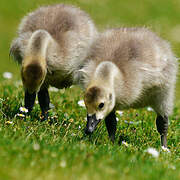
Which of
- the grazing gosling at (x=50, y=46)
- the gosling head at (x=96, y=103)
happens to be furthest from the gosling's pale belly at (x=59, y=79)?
the gosling head at (x=96, y=103)

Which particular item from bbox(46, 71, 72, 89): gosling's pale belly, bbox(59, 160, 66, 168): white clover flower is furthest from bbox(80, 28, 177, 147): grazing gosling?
bbox(59, 160, 66, 168): white clover flower

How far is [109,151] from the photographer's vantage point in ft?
15.0

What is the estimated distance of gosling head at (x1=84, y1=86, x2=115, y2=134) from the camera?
4770 millimetres

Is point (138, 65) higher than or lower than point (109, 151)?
higher

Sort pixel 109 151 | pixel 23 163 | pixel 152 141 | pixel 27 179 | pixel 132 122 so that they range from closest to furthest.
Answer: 1. pixel 27 179
2. pixel 23 163
3. pixel 109 151
4. pixel 152 141
5. pixel 132 122

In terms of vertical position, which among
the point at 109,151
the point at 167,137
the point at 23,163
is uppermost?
the point at 23,163

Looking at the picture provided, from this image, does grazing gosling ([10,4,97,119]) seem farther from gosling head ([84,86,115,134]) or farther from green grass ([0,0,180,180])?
gosling head ([84,86,115,134])

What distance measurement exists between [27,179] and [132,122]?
358 centimetres

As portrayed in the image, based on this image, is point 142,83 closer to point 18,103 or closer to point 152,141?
point 152,141

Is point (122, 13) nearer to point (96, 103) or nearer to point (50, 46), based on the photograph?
point (50, 46)

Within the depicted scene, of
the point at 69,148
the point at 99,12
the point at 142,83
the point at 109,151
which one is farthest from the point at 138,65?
the point at 99,12

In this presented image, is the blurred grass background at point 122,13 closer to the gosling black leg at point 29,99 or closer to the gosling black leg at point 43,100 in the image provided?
the gosling black leg at point 43,100

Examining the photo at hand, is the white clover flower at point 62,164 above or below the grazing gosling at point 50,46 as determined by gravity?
below

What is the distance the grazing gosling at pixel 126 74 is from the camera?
4879 mm
